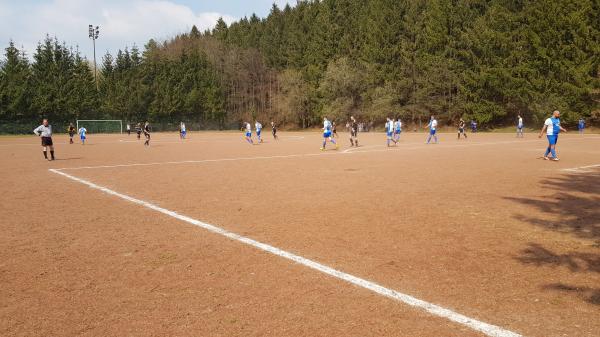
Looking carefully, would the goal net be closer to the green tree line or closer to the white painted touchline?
the green tree line

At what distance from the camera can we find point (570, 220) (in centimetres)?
769

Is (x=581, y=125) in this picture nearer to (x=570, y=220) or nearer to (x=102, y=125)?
(x=570, y=220)

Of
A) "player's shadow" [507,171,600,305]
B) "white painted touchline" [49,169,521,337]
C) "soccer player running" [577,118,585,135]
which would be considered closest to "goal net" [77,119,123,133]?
"soccer player running" [577,118,585,135]

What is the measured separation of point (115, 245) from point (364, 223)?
4.05 metres

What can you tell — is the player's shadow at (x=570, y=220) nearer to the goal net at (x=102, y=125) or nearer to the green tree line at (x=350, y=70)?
the green tree line at (x=350, y=70)

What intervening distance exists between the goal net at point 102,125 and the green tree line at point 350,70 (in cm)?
331

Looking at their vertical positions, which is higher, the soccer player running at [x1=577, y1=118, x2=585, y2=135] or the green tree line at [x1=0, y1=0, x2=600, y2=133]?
the green tree line at [x1=0, y1=0, x2=600, y2=133]

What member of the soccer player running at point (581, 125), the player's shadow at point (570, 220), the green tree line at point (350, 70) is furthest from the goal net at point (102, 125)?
the player's shadow at point (570, 220)

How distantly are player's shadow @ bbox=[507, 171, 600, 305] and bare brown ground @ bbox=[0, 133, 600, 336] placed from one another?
36 millimetres

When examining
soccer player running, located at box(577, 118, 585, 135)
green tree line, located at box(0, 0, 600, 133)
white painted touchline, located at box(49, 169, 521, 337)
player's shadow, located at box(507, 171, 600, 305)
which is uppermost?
green tree line, located at box(0, 0, 600, 133)

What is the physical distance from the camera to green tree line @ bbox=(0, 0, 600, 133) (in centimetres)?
5084

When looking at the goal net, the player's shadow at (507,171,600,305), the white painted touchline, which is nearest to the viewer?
the white painted touchline

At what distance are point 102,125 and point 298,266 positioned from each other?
79.8 m

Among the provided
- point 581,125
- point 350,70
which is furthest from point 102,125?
point 581,125
